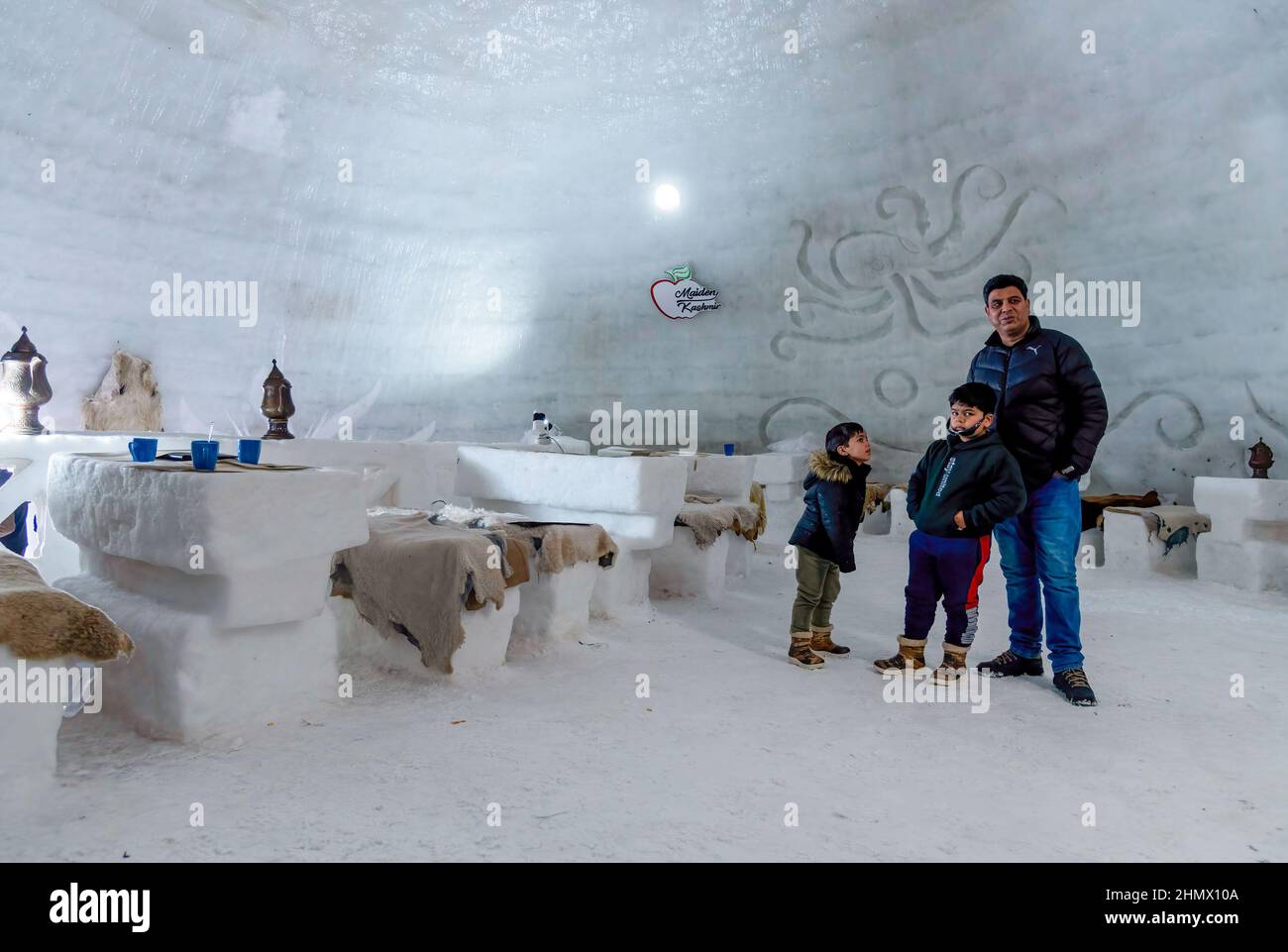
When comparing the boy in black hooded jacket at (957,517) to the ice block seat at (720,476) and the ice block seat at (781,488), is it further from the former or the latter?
the ice block seat at (781,488)

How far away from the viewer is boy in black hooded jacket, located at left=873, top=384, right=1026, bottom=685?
8.67ft

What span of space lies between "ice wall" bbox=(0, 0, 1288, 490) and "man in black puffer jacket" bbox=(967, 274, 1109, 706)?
3403 mm

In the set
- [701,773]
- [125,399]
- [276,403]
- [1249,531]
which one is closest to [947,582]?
[701,773]

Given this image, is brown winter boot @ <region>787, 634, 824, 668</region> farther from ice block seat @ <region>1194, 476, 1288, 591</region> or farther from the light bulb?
the light bulb

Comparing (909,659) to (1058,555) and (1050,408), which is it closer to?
(1058,555)

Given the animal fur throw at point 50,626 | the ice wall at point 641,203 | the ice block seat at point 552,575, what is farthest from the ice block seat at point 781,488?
the animal fur throw at point 50,626

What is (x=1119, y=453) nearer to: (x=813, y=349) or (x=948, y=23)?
(x=813, y=349)

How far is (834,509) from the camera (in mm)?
3080

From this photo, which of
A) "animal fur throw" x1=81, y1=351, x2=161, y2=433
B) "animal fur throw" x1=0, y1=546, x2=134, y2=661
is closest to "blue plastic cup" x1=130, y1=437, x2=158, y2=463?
"animal fur throw" x1=0, y1=546, x2=134, y2=661

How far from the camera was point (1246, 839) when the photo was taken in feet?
5.49

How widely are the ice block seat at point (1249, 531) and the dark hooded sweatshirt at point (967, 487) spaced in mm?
2709

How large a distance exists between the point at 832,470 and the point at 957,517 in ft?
1.76
